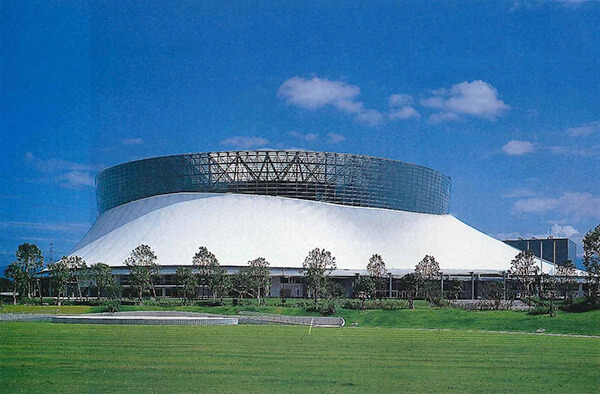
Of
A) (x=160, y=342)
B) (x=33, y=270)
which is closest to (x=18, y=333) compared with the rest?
(x=160, y=342)

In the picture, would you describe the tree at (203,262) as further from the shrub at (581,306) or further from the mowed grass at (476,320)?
the shrub at (581,306)

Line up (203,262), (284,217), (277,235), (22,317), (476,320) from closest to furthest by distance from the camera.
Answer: (476,320)
(22,317)
(203,262)
(277,235)
(284,217)

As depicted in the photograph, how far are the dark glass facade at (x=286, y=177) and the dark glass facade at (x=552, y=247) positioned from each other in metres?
29.1

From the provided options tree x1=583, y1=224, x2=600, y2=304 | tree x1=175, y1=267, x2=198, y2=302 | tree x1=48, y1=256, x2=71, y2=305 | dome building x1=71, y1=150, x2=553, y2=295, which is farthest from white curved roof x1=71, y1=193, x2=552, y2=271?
tree x1=583, y1=224, x2=600, y2=304

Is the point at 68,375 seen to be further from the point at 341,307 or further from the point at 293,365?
the point at 341,307

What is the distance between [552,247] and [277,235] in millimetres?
52190

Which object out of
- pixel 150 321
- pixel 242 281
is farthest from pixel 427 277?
pixel 150 321

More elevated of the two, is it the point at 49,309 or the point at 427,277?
the point at 427,277

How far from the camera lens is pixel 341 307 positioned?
49.4 m

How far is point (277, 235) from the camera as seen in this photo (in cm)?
7619

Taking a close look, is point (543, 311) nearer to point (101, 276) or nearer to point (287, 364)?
point (287, 364)

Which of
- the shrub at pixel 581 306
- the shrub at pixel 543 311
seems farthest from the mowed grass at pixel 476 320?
the shrub at pixel 581 306

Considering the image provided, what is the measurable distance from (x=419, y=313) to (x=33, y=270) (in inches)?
1481

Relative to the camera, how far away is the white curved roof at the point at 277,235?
242 feet
